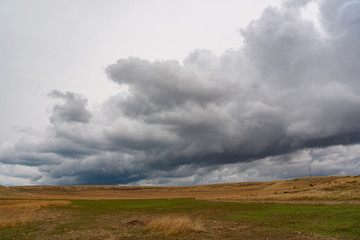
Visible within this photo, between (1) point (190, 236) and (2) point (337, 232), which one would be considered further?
(1) point (190, 236)

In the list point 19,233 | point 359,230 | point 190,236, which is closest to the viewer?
point 359,230

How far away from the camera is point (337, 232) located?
17.6m

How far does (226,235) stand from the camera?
19031 mm

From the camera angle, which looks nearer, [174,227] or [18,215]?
[174,227]

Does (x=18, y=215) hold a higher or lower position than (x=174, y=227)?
lower

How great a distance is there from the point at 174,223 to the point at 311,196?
4180 cm

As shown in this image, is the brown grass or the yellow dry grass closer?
the brown grass

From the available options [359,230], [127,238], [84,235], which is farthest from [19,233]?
[359,230]

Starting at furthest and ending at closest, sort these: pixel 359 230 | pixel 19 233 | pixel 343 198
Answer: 1. pixel 343 198
2. pixel 19 233
3. pixel 359 230

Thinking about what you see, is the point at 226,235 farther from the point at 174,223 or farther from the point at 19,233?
the point at 19,233

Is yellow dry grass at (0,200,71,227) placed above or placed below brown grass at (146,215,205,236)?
below

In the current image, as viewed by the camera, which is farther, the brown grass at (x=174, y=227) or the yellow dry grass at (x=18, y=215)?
the yellow dry grass at (x=18, y=215)

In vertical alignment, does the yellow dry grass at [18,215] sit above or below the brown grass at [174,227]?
below

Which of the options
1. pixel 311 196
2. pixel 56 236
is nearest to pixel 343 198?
pixel 311 196
